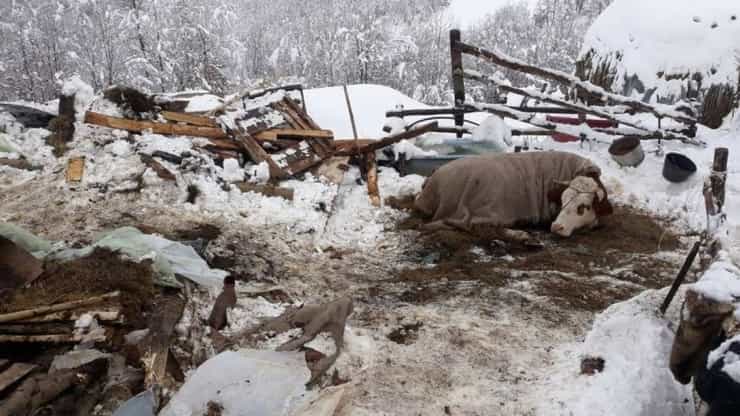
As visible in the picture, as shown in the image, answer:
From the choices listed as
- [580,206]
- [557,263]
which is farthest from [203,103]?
[557,263]

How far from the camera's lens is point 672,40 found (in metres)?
9.12

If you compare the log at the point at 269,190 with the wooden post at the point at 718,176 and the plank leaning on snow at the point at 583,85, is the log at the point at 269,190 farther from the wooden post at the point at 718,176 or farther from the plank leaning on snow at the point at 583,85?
the wooden post at the point at 718,176

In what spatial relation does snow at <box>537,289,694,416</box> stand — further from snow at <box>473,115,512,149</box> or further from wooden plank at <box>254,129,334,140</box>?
wooden plank at <box>254,129,334,140</box>

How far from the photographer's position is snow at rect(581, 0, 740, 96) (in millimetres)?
8539

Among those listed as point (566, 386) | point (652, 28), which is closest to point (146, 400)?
point (566, 386)

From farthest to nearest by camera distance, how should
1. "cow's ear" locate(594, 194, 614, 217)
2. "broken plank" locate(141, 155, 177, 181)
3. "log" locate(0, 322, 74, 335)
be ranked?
1. "broken plank" locate(141, 155, 177, 181)
2. "cow's ear" locate(594, 194, 614, 217)
3. "log" locate(0, 322, 74, 335)

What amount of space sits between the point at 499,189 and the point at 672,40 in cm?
539

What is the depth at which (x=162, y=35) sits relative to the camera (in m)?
25.7

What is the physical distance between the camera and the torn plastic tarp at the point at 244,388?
9.87 ft

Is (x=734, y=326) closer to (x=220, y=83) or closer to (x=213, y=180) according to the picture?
(x=213, y=180)

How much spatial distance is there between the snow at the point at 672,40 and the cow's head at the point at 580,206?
4.16 m

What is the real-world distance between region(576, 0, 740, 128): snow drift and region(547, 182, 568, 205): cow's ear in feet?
13.6

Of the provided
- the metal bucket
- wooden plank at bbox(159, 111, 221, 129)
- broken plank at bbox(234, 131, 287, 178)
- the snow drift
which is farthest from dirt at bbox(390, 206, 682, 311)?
wooden plank at bbox(159, 111, 221, 129)

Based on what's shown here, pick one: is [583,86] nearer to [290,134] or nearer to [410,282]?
[290,134]
